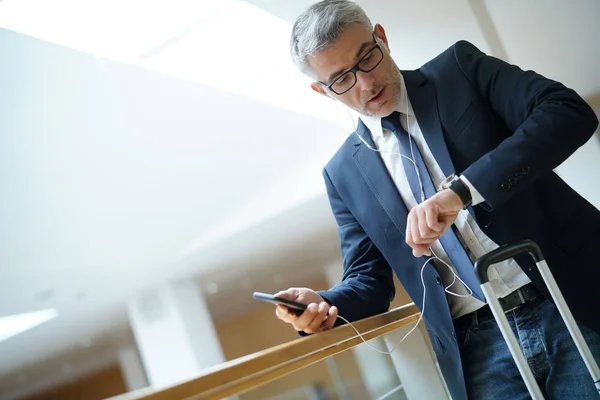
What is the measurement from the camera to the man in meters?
1.14

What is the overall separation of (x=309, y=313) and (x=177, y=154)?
605cm

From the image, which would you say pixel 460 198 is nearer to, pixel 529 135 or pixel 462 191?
pixel 462 191

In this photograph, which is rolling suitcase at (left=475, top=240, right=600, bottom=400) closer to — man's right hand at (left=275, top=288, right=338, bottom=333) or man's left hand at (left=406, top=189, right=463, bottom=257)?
man's left hand at (left=406, top=189, right=463, bottom=257)

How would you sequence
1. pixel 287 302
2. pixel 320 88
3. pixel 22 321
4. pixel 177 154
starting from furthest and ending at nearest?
pixel 22 321
pixel 177 154
pixel 320 88
pixel 287 302

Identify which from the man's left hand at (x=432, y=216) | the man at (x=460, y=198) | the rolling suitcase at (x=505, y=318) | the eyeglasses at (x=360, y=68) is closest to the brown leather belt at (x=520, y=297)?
the man at (x=460, y=198)

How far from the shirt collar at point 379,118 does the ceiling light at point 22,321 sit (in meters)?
10.4

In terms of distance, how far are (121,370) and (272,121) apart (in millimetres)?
11653

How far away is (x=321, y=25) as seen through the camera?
1411 mm

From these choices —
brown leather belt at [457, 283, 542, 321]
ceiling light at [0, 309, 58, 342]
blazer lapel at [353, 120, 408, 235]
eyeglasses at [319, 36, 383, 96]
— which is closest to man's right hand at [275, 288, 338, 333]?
blazer lapel at [353, 120, 408, 235]

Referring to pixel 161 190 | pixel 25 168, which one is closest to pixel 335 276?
pixel 161 190

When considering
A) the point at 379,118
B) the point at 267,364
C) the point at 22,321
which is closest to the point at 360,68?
the point at 379,118

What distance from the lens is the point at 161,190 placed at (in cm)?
790

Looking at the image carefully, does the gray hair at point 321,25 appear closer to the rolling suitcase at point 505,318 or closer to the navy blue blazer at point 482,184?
the navy blue blazer at point 482,184

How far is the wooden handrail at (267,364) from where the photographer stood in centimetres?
87
